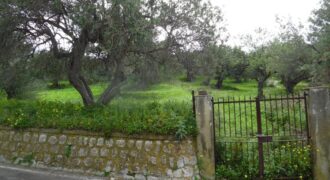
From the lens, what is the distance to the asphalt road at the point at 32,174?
632 cm

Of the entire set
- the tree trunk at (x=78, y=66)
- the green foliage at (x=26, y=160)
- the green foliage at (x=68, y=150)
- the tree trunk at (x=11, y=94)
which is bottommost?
the green foliage at (x=26, y=160)

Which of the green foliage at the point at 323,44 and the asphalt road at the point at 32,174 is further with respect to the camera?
the green foliage at the point at 323,44

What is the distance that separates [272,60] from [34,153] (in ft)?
72.0

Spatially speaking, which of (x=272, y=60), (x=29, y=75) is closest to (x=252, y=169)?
(x=29, y=75)

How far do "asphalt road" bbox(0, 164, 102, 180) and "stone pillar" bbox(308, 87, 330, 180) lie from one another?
17.4 ft

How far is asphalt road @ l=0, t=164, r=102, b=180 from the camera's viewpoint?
20.7ft

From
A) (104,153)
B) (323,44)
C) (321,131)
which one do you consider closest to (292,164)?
(321,131)

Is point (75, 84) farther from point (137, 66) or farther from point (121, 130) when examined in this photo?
point (121, 130)

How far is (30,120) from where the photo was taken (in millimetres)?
7555

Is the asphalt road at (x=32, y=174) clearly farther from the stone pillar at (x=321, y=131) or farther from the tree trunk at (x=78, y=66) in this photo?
the stone pillar at (x=321, y=131)

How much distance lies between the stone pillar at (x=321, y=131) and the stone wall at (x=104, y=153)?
9.14ft

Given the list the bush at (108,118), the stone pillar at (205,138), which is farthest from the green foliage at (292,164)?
the bush at (108,118)

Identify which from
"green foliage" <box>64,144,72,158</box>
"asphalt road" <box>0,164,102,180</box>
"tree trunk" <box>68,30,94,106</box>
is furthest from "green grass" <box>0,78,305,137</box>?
"asphalt road" <box>0,164,102,180</box>

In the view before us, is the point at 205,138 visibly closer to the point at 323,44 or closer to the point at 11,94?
the point at 323,44
